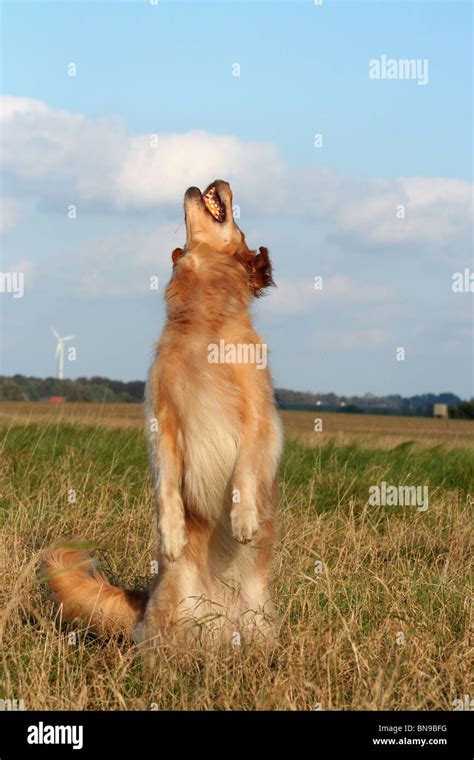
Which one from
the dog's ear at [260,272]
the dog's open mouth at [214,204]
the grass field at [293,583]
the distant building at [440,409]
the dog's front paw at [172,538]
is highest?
the dog's open mouth at [214,204]

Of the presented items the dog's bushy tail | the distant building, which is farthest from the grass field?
the distant building

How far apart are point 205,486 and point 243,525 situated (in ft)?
1.12

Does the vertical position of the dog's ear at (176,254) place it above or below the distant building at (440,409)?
above

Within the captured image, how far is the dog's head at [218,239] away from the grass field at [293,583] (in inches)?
68.1

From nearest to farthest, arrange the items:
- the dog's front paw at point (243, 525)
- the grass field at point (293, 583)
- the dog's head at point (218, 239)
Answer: the grass field at point (293, 583), the dog's front paw at point (243, 525), the dog's head at point (218, 239)

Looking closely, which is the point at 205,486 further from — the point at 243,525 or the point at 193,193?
the point at 193,193

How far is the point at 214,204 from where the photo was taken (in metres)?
5.38

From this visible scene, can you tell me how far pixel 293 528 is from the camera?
684 cm

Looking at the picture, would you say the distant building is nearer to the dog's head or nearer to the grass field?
the grass field

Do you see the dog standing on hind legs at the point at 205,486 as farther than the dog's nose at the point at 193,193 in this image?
No

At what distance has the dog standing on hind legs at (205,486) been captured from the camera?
4.64 meters

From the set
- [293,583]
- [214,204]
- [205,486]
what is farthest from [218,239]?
[293,583]

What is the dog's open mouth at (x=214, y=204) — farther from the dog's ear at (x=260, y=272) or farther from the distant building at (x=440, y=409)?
the distant building at (x=440, y=409)

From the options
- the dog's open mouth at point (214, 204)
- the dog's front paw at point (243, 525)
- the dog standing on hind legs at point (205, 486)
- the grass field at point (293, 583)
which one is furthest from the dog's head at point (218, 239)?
the grass field at point (293, 583)
